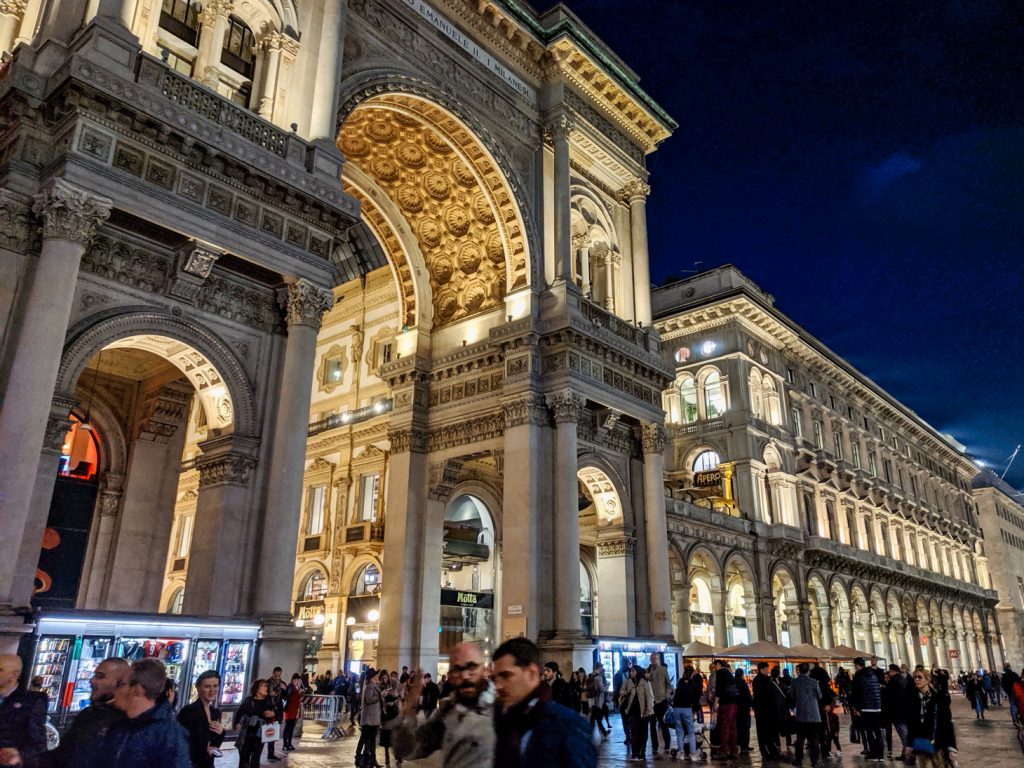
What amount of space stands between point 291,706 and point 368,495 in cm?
1626

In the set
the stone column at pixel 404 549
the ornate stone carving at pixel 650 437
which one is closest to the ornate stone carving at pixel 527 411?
the stone column at pixel 404 549

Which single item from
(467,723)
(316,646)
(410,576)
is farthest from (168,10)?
(316,646)

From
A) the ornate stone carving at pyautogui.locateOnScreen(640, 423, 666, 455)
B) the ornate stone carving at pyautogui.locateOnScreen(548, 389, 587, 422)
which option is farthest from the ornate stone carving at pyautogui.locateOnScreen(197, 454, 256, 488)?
the ornate stone carving at pyautogui.locateOnScreen(640, 423, 666, 455)

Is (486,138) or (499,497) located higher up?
(486,138)

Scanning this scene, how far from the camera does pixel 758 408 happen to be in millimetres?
40031

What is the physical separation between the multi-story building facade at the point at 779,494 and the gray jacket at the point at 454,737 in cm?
2856

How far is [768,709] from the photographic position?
1302 centimetres

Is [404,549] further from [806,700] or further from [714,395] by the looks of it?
[714,395]

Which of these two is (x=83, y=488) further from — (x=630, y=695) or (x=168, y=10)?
(x=630, y=695)

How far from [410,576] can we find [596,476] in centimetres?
613

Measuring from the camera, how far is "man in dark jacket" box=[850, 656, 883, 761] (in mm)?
12812

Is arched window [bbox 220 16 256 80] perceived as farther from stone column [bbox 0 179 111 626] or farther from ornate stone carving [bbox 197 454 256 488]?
ornate stone carving [bbox 197 454 256 488]

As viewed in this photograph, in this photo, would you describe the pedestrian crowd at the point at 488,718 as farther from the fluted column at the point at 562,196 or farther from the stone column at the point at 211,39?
the fluted column at the point at 562,196

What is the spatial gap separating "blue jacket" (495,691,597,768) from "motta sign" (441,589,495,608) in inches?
853
